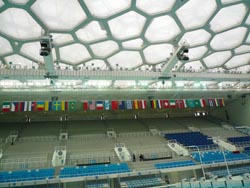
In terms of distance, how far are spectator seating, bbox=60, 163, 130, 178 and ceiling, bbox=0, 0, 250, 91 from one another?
8819 mm

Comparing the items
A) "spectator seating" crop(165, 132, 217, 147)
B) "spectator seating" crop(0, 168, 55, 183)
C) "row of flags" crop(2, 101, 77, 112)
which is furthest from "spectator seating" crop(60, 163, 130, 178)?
"spectator seating" crop(165, 132, 217, 147)

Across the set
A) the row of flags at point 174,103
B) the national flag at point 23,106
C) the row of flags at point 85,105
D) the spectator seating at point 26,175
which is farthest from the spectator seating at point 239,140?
the national flag at point 23,106

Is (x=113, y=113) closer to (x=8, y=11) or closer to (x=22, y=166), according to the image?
(x=22, y=166)

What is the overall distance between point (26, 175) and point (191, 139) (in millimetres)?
21097

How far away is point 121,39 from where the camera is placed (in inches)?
704

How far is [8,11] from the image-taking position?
1348cm

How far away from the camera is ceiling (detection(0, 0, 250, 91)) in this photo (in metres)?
14.3

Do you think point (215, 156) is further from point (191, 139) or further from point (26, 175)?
point (26, 175)

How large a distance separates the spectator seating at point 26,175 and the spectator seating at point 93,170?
47.9 inches

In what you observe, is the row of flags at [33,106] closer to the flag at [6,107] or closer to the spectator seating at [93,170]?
the flag at [6,107]

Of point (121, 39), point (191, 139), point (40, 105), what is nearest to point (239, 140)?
point (191, 139)

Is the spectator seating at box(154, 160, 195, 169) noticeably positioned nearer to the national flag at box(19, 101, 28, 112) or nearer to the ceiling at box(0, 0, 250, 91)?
the ceiling at box(0, 0, 250, 91)

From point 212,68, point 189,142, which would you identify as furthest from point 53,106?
point 212,68

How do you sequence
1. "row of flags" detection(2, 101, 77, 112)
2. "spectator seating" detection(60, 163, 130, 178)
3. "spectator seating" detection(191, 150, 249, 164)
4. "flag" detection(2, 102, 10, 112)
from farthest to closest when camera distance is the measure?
"row of flags" detection(2, 101, 77, 112)
"flag" detection(2, 102, 10, 112)
"spectator seating" detection(191, 150, 249, 164)
"spectator seating" detection(60, 163, 130, 178)
